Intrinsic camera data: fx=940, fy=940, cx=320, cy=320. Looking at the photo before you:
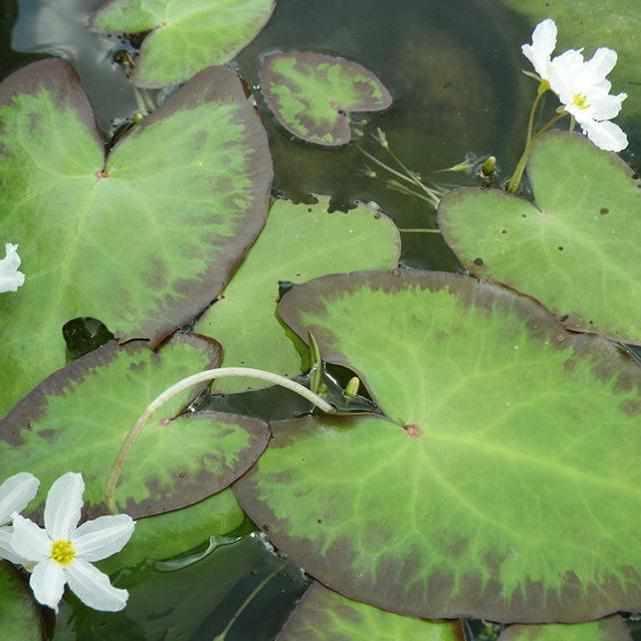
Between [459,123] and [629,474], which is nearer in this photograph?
[629,474]

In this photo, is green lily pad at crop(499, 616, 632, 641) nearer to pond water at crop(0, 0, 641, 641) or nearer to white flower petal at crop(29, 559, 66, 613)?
pond water at crop(0, 0, 641, 641)

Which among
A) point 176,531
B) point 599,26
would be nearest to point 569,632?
point 176,531

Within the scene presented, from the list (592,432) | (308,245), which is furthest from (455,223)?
(592,432)

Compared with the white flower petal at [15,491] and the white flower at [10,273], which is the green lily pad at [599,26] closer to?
the white flower at [10,273]

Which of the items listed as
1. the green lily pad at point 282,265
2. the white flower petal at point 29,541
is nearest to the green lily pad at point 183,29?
the green lily pad at point 282,265

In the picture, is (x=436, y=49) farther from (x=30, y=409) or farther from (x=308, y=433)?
(x=30, y=409)

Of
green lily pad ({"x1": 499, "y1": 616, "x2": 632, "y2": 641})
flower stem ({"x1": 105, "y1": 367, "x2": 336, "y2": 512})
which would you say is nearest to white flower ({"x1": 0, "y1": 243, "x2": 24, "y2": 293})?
flower stem ({"x1": 105, "y1": 367, "x2": 336, "y2": 512})
